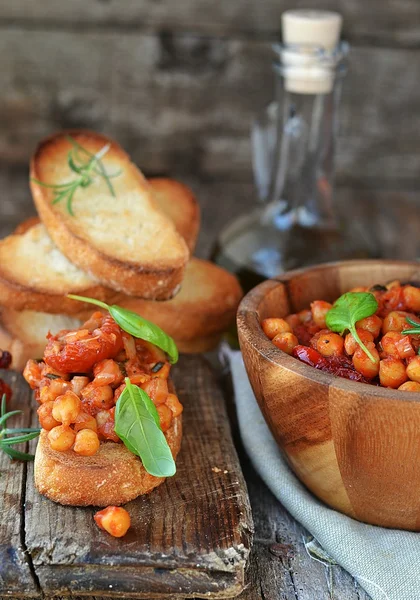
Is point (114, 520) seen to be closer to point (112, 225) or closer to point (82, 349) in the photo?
point (82, 349)

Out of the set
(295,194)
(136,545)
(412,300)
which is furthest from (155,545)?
(295,194)

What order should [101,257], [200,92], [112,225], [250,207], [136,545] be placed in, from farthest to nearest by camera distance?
[250,207] → [200,92] → [112,225] → [101,257] → [136,545]

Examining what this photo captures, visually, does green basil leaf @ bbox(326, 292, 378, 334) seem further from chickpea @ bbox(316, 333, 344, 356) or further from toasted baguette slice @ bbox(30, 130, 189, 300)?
toasted baguette slice @ bbox(30, 130, 189, 300)

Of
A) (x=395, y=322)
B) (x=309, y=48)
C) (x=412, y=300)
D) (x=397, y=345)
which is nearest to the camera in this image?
(x=397, y=345)

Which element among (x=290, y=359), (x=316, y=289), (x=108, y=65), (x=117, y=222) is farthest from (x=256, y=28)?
(x=290, y=359)

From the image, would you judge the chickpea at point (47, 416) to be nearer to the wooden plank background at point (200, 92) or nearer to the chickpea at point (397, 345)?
the chickpea at point (397, 345)

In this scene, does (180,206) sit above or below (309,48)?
below

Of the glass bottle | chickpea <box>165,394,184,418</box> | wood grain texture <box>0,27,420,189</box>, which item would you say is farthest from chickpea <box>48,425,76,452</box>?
wood grain texture <box>0,27,420,189</box>
